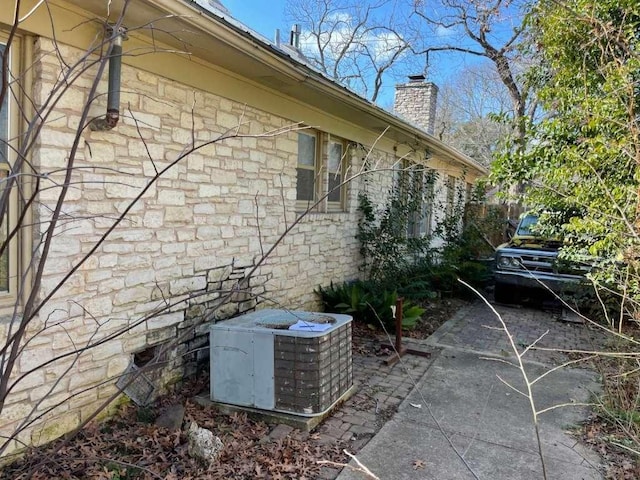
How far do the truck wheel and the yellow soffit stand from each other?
394 centimetres

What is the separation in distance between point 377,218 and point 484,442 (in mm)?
5303

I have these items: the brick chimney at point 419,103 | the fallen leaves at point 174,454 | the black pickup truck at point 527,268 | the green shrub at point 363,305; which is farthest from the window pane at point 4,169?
the brick chimney at point 419,103

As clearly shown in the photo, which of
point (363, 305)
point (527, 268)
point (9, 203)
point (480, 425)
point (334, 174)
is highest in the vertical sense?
point (334, 174)

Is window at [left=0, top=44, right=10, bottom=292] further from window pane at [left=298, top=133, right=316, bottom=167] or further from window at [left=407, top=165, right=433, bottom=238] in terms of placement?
window at [left=407, top=165, right=433, bottom=238]

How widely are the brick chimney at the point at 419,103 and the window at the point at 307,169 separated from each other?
7045 mm

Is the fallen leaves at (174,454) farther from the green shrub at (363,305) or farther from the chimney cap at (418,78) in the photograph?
the chimney cap at (418,78)

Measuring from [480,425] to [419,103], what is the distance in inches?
435

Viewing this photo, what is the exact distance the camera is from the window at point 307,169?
666cm

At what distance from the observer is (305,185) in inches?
269

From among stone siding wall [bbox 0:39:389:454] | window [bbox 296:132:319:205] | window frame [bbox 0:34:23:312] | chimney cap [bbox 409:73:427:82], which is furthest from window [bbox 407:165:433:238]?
window frame [bbox 0:34:23:312]

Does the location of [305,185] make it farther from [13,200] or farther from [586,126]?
[13,200]

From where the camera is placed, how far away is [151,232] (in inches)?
162

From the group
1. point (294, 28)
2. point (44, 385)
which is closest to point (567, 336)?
point (44, 385)

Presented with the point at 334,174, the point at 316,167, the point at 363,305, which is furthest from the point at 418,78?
the point at 363,305
